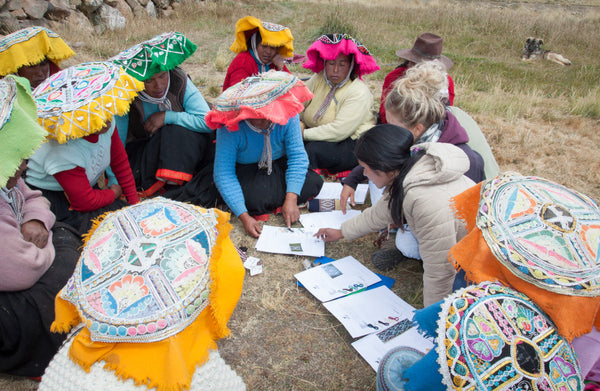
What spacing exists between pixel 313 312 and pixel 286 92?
141cm

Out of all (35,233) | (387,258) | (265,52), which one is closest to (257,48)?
(265,52)

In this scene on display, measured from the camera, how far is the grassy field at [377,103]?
1.94 m

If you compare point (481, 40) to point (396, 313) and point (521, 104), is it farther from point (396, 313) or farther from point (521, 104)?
point (396, 313)

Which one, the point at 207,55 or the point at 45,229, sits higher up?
the point at 45,229

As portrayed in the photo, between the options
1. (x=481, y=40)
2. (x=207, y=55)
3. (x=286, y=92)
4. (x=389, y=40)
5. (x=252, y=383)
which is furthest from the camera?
(x=481, y=40)

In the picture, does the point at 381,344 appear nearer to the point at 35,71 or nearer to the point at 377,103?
the point at 35,71

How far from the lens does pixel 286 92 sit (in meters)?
2.40

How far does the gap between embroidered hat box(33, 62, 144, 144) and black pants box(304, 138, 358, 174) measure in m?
1.80

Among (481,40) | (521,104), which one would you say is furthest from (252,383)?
(481,40)

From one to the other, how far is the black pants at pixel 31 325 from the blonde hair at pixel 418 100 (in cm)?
212

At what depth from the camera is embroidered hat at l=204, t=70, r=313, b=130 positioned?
7.48ft

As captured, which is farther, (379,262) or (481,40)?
(481,40)

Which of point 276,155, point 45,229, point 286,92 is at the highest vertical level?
point 286,92

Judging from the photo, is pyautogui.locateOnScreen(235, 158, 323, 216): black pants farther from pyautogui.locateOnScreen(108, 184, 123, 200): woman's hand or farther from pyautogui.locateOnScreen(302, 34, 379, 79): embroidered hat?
pyautogui.locateOnScreen(302, 34, 379, 79): embroidered hat
